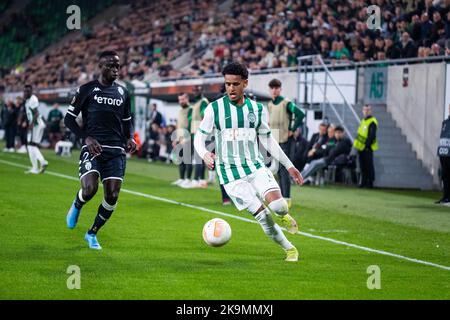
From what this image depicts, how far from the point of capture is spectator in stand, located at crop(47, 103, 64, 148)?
39.8m

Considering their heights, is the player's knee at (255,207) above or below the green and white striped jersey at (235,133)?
below

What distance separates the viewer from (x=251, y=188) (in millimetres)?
9711

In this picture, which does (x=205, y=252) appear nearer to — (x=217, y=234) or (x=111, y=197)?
(x=217, y=234)

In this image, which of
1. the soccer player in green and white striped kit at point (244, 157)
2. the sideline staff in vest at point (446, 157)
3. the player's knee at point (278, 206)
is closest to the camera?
the player's knee at point (278, 206)

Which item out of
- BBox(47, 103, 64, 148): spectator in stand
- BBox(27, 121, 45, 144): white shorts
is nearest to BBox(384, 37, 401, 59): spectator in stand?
BBox(27, 121, 45, 144): white shorts

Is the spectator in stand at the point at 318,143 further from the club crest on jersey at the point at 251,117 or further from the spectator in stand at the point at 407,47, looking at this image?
the club crest on jersey at the point at 251,117

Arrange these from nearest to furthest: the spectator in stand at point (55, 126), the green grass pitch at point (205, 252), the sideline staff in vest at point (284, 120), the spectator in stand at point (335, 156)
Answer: the green grass pitch at point (205, 252) → the sideline staff in vest at point (284, 120) → the spectator in stand at point (335, 156) → the spectator in stand at point (55, 126)

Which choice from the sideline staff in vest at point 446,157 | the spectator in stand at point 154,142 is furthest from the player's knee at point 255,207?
the spectator in stand at point 154,142

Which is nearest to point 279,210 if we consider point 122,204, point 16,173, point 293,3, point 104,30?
point 122,204

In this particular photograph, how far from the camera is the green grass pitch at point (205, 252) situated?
7.99 metres

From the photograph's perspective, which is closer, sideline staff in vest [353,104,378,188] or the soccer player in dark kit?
the soccer player in dark kit

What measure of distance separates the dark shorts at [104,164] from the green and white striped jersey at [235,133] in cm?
134

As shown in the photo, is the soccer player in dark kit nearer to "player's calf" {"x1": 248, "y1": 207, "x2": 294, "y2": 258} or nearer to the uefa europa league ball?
the uefa europa league ball
